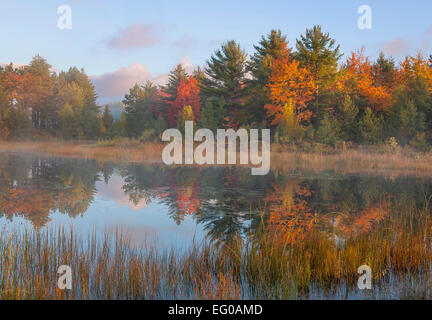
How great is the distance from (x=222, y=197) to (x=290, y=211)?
10.1ft

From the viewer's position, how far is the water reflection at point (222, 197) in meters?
8.13

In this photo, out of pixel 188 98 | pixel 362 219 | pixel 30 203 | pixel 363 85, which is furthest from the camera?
pixel 188 98

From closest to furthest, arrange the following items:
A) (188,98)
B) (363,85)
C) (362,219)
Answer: (362,219) → (363,85) → (188,98)

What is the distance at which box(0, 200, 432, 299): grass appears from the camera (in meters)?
4.13

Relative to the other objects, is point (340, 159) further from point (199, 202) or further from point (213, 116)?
point (213, 116)

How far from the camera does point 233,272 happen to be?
191 inches

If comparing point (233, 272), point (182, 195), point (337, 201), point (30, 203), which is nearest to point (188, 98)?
point (182, 195)

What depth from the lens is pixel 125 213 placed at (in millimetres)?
9375

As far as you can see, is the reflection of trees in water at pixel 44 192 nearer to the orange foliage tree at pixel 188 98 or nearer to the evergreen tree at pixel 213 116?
the evergreen tree at pixel 213 116

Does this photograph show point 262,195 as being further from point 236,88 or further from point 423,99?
point 236,88

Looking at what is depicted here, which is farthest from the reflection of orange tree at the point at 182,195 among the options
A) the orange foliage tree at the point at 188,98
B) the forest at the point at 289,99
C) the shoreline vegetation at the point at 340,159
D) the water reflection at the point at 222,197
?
the orange foliage tree at the point at 188,98

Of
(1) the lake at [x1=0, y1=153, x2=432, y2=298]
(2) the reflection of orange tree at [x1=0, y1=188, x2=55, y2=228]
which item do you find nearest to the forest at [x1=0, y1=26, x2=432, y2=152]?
(1) the lake at [x1=0, y1=153, x2=432, y2=298]

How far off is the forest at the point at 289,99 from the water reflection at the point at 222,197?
11.3 m

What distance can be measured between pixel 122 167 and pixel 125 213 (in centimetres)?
1172
